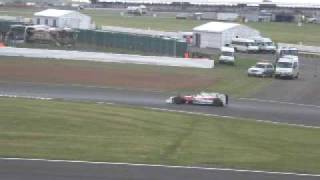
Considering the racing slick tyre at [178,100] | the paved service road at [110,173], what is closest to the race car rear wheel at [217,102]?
the racing slick tyre at [178,100]

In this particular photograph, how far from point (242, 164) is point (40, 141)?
726 centimetres

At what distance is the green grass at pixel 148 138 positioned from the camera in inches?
830

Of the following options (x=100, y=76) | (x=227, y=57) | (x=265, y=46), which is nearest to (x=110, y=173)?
(x=100, y=76)

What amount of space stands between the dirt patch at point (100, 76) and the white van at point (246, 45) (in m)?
28.6

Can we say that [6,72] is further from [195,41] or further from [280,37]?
[280,37]

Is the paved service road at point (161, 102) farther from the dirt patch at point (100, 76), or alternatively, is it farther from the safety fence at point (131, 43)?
the safety fence at point (131, 43)

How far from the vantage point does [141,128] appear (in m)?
27.4

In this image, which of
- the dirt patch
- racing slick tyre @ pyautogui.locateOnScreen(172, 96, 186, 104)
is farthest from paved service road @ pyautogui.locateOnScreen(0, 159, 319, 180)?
the dirt patch

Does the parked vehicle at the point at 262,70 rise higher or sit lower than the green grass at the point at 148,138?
lower

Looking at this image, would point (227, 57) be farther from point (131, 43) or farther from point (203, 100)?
point (203, 100)

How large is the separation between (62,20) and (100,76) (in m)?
48.2

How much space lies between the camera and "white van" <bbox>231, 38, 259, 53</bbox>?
83812 mm

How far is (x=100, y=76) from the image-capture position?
168 ft

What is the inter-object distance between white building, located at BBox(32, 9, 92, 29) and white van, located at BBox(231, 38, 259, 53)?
85.4ft
